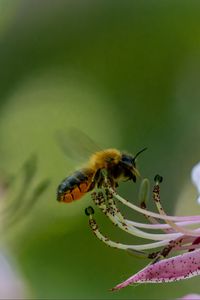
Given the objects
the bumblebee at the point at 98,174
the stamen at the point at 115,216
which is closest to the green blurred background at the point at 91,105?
the bumblebee at the point at 98,174

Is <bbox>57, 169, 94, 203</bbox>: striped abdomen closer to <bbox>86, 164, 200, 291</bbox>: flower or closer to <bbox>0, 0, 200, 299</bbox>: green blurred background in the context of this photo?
<bbox>86, 164, 200, 291</bbox>: flower

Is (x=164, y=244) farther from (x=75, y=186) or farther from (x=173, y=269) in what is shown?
(x=75, y=186)

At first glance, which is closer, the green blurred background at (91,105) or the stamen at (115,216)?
the stamen at (115,216)

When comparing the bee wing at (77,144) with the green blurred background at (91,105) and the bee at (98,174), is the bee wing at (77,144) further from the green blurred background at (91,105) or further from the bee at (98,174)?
the green blurred background at (91,105)

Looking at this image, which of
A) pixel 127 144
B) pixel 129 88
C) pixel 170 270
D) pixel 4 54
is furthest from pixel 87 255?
pixel 170 270

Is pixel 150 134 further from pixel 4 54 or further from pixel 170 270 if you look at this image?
pixel 170 270

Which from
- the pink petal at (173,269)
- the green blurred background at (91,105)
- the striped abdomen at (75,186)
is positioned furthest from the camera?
the green blurred background at (91,105)

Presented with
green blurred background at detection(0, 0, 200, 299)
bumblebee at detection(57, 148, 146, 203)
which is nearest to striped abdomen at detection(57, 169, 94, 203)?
bumblebee at detection(57, 148, 146, 203)
